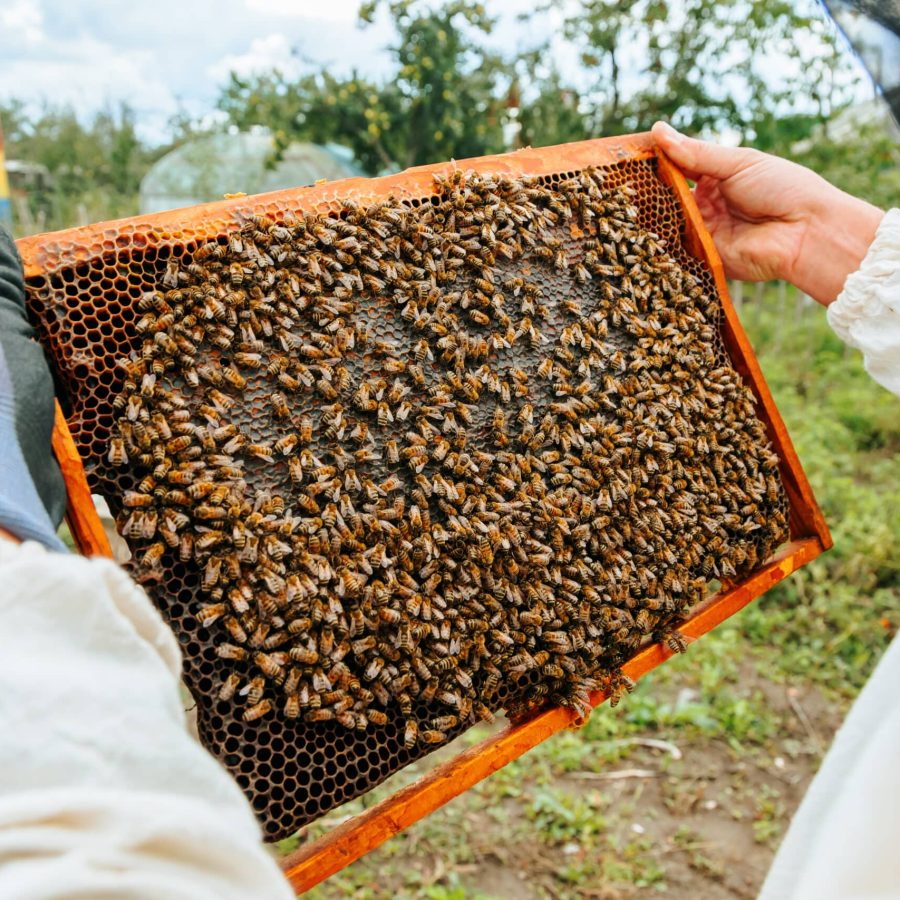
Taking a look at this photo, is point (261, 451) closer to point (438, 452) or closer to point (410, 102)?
point (438, 452)

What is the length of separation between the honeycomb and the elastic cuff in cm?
59

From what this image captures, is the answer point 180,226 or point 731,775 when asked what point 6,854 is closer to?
point 180,226

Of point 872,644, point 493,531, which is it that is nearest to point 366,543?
point 493,531

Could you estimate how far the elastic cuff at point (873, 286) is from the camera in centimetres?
280

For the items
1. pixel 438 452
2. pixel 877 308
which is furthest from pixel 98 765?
pixel 877 308

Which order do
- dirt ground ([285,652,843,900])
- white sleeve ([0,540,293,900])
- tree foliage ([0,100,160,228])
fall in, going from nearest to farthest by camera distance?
1. white sleeve ([0,540,293,900])
2. dirt ground ([285,652,843,900])
3. tree foliage ([0,100,160,228])

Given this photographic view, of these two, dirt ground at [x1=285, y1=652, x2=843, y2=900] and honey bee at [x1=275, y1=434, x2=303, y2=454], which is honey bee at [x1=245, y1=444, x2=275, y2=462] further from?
dirt ground at [x1=285, y1=652, x2=843, y2=900]

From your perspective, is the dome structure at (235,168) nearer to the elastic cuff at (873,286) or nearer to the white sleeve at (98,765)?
the elastic cuff at (873,286)

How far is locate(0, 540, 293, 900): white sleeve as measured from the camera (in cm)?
97

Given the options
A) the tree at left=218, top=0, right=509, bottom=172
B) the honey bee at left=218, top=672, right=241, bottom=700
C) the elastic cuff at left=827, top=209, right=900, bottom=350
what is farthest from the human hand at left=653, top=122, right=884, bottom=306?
the tree at left=218, top=0, right=509, bottom=172

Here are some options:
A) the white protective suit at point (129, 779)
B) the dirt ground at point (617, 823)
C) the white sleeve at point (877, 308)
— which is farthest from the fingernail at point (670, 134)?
the dirt ground at point (617, 823)

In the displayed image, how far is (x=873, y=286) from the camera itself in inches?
112

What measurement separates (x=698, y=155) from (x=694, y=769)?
164 inches

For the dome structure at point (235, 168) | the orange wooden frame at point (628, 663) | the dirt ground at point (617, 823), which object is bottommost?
the dirt ground at point (617, 823)
